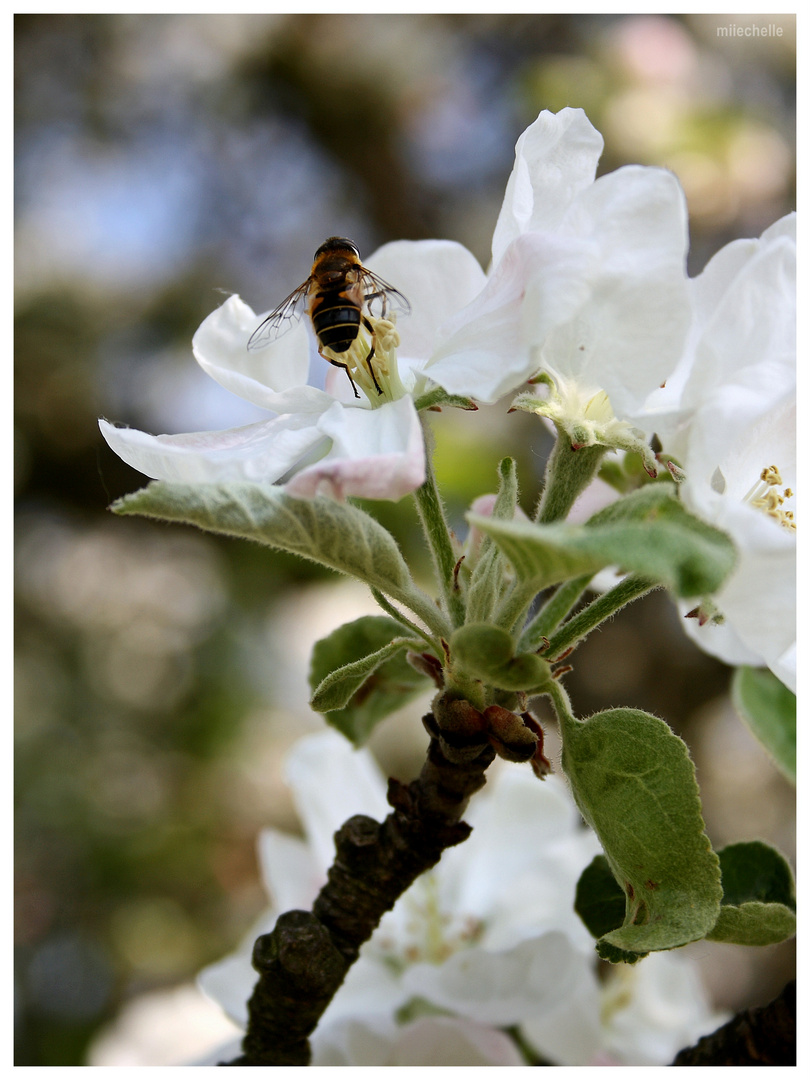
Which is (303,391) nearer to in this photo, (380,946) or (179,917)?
(380,946)

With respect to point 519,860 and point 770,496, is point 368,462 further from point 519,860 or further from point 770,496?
point 519,860

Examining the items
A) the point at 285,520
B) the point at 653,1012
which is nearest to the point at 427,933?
the point at 653,1012

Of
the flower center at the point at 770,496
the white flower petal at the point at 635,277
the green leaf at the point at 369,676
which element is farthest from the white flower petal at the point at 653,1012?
the white flower petal at the point at 635,277

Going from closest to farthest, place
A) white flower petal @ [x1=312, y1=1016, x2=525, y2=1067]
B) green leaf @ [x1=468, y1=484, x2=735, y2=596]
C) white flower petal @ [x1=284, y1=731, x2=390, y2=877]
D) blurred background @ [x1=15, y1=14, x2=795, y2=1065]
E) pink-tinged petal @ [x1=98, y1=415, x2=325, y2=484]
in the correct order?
green leaf @ [x1=468, y1=484, x2=735, y2=596], pink-tinged petal @ [x1=98, y1=415, x2=325, y2=484], white flower petal @ [x1=312, y1=1016, x2=525, y2=1067], white flower petal @ [x1=284, y1=731, x2=390, y2=877], blurred background @ [x1=15, y1=14, x2=795, y2=1065]

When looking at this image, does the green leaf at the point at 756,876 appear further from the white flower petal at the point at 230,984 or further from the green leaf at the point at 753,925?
the white flower petal at the point at 230,984

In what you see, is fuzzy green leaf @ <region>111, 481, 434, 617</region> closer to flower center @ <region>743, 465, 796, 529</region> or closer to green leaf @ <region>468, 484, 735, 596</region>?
green leaf @ <region>468, 484, 735, 596</region>

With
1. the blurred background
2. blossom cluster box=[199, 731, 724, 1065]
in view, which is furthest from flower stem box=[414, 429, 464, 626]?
the blurred background
